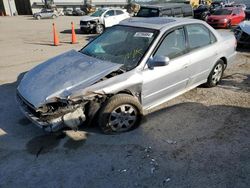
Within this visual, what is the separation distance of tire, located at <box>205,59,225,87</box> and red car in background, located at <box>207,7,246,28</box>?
42.6 feet

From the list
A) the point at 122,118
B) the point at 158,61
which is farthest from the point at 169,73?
the point at 122,118

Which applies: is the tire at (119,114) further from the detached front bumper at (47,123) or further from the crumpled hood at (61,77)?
the detached front bumper at (47,123)

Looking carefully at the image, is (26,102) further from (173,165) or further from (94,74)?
(173,165)

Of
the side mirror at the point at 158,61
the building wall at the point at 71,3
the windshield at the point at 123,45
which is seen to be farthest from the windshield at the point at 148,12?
the building wall at the point at 71,3

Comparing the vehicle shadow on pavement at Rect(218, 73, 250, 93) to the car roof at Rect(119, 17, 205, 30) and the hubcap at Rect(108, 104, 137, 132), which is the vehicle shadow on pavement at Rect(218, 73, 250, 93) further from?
the hubcap at Rect(108, 104, 137, 132)

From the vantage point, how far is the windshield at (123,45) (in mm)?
4461

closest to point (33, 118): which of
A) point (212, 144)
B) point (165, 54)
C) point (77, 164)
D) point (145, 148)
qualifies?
point (77, 164)

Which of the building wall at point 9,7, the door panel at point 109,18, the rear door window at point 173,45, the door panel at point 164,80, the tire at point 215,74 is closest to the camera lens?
the door panel at point 164,80

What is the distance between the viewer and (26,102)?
13.0 ft

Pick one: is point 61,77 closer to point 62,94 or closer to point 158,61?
point 62,94

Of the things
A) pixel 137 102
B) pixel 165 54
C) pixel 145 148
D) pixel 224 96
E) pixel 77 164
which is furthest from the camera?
pixel 224 96

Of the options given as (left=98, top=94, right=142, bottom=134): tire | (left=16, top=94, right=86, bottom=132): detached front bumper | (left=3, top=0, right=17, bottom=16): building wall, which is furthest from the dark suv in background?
(left=3, top=0, right=17, bottom=16): building wall

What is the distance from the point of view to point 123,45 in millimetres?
4789

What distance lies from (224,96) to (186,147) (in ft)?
7.42
